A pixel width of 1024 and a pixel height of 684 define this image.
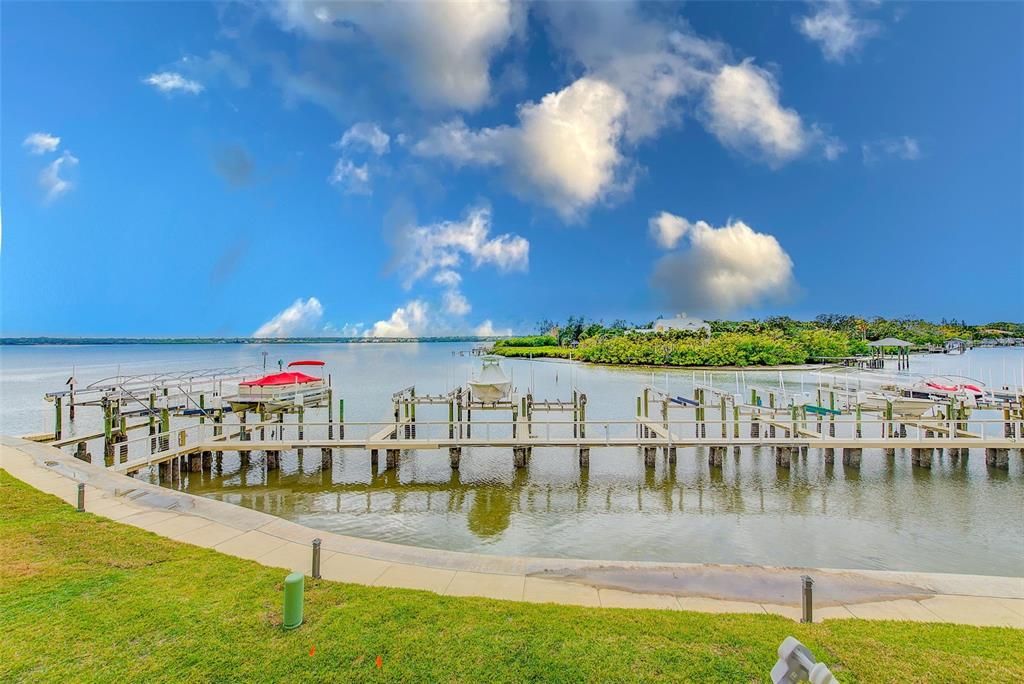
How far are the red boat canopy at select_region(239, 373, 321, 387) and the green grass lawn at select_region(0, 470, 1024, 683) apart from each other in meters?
15.1

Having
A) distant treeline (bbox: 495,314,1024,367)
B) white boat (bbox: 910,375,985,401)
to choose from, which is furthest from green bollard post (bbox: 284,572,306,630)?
distant treeline (bbox: 495,314,1024,367)

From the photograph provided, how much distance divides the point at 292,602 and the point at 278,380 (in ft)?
60.4

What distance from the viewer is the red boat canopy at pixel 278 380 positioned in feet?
70.2

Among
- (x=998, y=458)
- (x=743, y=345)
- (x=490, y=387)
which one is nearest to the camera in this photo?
(x=998, y=458)

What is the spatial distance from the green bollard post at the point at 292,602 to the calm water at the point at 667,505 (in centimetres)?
598

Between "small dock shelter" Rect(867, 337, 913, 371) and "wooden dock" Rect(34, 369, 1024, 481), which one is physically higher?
"small dock shelter" Rect(867, 337, 913, 371)

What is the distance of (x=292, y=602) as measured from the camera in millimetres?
5633

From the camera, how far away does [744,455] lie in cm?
2077

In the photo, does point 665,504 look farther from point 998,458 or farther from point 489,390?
point 998,458

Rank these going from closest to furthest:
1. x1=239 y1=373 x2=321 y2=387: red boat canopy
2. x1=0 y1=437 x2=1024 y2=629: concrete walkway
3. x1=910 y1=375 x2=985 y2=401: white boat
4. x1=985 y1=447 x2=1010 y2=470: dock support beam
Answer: x1=0 y1=437 x2=1024 y2=629: concrete walkway, x1=985 y1=447 x2=1010 y2=470: dock support beam, x1=239 y1=373 x2=321 y2=387: red boat canopy, x1=910 y1=375 x2=985 y2=401: white boat

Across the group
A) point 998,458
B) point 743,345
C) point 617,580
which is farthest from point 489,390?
point 743,345

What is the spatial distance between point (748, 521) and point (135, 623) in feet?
44.0

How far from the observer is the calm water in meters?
11.1

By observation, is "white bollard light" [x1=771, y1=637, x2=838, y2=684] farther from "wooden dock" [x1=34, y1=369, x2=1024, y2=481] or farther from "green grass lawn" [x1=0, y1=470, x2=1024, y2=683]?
"wooden dock" [x1=34, y1=369, x2=1024, y2=481]
